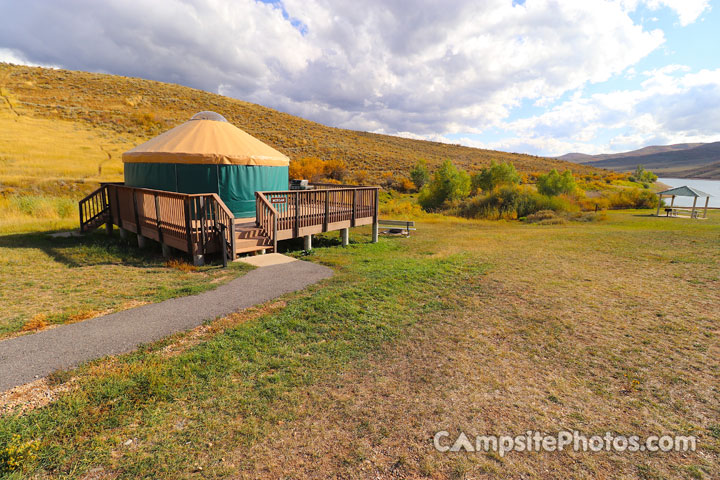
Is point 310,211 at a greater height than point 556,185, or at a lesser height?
lesser

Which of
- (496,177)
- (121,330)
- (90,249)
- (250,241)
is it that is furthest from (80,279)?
(496,177)

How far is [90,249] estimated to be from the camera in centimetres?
875

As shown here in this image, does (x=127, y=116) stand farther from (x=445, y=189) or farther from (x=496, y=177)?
(x=496, y=177)

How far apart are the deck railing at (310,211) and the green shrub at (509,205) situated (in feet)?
39.5

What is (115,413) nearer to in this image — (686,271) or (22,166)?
(686,271)

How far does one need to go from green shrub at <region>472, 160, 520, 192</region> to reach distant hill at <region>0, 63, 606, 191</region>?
8.39 meters

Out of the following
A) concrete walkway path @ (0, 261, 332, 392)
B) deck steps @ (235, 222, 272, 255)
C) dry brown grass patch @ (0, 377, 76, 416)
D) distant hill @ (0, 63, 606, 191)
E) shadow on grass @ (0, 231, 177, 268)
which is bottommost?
dry brown grass patch @ (0, 377, 76, 416)

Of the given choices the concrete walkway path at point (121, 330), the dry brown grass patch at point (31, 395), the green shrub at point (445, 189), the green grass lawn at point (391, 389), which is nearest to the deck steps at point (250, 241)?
the concrete walkway path at point (121, 330)

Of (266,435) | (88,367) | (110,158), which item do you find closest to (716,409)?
(266,435)

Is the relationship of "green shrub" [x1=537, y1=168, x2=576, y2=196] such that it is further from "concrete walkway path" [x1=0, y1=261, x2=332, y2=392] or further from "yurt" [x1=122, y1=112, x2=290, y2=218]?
"concrete walkway path" [x1=0, y1=261, x2=332, y2=392]

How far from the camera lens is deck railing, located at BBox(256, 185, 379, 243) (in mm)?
8469

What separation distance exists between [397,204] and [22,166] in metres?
21.8

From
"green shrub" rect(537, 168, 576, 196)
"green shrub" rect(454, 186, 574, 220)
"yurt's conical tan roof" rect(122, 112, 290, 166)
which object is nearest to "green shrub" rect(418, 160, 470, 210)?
"green shrub" rect(454, 186, 574, 220)

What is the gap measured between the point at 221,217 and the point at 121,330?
151 inches
